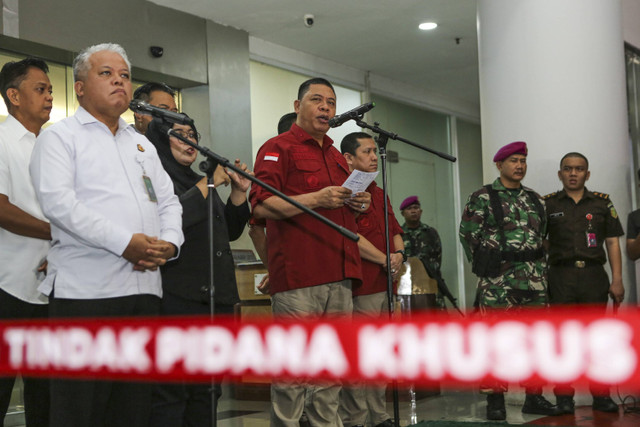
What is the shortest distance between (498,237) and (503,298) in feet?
1.18

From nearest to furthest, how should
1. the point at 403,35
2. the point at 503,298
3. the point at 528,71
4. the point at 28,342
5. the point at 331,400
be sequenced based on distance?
the point at 28,342
the point at 331,400
the point at 503,298
the point at 528,71
the point at 403,35

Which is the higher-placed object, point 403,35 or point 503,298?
point 403,35

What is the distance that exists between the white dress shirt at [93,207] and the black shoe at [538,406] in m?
2.98

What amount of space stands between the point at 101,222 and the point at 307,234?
1.27 m

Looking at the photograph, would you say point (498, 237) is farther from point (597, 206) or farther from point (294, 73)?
point (294, 73)

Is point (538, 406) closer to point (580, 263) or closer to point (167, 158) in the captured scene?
point (580, 263)

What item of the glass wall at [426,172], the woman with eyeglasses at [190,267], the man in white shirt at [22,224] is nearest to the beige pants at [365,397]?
the woman with eyeglasses at [190,267]

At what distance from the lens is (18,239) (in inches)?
113

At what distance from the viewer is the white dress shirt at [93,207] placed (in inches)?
91.9

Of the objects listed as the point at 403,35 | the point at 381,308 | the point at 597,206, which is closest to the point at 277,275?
the point at 381,308

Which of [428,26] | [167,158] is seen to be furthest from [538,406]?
[428,26]

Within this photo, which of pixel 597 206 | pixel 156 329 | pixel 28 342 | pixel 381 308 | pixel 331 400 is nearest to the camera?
pixel 156 329

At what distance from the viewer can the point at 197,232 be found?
2961mm

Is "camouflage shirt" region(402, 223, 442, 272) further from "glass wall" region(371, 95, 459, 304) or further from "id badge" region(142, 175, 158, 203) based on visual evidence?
"id badge" region(142, 175, 158, 203)
